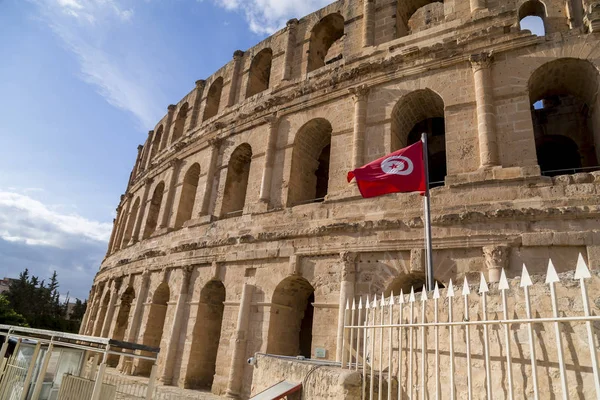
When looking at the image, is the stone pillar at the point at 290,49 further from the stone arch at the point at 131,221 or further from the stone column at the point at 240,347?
the stone arch at the point at 131,221

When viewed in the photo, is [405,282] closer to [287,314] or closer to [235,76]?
[287,314]

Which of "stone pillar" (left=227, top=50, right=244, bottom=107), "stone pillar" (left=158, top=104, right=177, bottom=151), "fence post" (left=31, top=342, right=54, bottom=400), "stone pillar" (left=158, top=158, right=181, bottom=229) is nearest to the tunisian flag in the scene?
"fence post" (left=31, top=342, right=54, bottom=400)

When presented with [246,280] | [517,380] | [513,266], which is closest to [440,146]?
[513,266]

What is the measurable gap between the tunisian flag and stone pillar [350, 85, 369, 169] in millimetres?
2907

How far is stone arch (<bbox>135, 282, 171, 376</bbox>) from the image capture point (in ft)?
45.4

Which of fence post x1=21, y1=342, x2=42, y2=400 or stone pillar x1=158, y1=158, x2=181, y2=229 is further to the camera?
stone pillar x1=158, y1=158, x2=181, y2=229

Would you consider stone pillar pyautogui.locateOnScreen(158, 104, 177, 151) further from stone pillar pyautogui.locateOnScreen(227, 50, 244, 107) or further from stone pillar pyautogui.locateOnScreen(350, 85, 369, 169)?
stone pillar pyautogui.locateOnScreen(350, 85, 369, 169)

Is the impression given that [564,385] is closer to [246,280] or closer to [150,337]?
[246,280]

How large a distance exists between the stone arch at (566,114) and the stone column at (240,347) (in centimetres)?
777

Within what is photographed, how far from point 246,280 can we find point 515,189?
23.5ft


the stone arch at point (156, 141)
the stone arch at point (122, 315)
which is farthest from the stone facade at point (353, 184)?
the stone arch at point (156, 141)

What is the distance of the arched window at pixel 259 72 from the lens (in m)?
15.4

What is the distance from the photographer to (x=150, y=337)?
14.0m

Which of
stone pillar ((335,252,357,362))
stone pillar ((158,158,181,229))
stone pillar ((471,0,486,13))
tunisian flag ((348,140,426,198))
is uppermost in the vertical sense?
stone pillar ((471,0,486,13))
